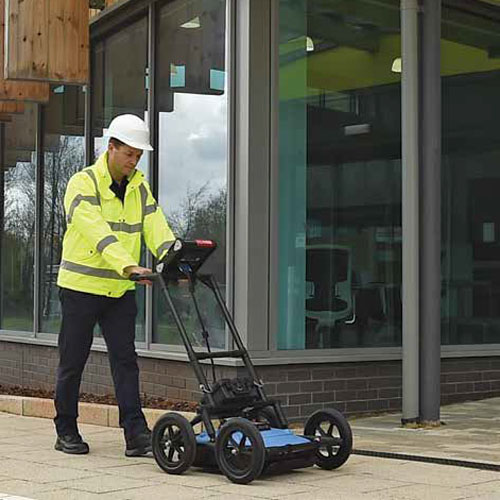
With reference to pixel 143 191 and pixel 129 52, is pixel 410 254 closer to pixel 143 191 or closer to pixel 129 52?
pixel 143 191

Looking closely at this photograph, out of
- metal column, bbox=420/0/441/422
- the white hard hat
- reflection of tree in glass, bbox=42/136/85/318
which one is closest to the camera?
the white hard hat

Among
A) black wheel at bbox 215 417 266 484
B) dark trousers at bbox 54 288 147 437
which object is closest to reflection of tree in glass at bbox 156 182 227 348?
dark trousers at bbox 54 288 147 437

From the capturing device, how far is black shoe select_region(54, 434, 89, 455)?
7.48 m

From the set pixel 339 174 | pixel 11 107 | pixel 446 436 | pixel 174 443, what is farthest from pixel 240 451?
pixel 11 107

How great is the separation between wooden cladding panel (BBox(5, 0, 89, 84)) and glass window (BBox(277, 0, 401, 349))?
6.14ft

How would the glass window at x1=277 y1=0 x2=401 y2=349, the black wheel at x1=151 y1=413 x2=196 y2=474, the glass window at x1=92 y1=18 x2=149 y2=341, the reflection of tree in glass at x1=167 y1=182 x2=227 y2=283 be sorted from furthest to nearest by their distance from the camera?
the glass window at x1=92 y1=18 x2=149 y2=341 → the glass window at x1=277 y1=0 x2=401 y2=349 → the reflection of tree in glass at x1=167 y1=182 x2=227 y2=283 → the black wheel at x1=151 y1=413 x2=196 y2=474

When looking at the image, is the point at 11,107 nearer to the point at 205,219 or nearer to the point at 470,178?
the point at 205,219

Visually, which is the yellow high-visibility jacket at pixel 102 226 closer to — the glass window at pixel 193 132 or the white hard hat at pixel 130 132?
the white hard hat at pixel 130 132

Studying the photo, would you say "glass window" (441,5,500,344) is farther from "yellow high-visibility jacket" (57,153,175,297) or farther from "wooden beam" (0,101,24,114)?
"wooden beam" (0,101,24,114)

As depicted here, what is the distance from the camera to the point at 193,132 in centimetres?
968

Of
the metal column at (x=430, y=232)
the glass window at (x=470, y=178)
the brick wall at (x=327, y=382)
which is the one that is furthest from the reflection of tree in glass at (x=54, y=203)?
the metal column at (x=430, y=232)

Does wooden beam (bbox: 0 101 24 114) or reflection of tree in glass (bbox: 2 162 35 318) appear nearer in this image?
wooden beam (bbox: 0 101 24 114)

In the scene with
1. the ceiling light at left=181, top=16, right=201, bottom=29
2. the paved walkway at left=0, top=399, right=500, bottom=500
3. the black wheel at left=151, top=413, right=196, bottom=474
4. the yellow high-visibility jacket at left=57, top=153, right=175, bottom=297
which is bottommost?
the paved walkway at left=0, top=399, right=500, bottom=500

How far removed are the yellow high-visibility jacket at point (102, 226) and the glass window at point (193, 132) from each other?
148 cm
